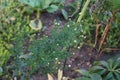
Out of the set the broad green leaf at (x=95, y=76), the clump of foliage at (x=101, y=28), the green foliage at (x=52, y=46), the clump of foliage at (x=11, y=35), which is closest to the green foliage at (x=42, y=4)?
the clump of foliage at (x=11, y=35)

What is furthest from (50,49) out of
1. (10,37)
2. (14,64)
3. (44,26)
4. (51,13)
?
(51,13)

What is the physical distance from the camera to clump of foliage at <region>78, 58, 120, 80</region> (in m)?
2.56

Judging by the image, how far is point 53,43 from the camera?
2.43 metres

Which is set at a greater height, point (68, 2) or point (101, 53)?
point (68, 2)

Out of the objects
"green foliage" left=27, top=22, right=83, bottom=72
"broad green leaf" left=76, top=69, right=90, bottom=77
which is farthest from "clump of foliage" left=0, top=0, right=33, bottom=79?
"broad green leaf" left=76, top=69, right=90, bottom=77

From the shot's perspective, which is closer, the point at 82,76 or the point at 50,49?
the point at 50,49

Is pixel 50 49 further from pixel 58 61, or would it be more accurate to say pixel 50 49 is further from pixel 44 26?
pixel 44 26

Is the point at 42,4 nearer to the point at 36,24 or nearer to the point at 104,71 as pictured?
the point at 36,24

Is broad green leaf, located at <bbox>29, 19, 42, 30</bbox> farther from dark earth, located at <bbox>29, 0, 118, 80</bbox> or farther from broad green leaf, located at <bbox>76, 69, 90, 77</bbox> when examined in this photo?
broad green leaf, located at <bbox>76, 69, 90, 77</bbox>

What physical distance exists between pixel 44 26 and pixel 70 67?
0.56 m

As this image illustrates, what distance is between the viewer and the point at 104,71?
2.61 m

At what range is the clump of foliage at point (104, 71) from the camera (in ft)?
8.40

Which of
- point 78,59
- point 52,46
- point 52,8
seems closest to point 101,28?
point 78,59

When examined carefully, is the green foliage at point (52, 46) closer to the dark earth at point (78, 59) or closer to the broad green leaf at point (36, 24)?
the dark earth at point (78, 59)
